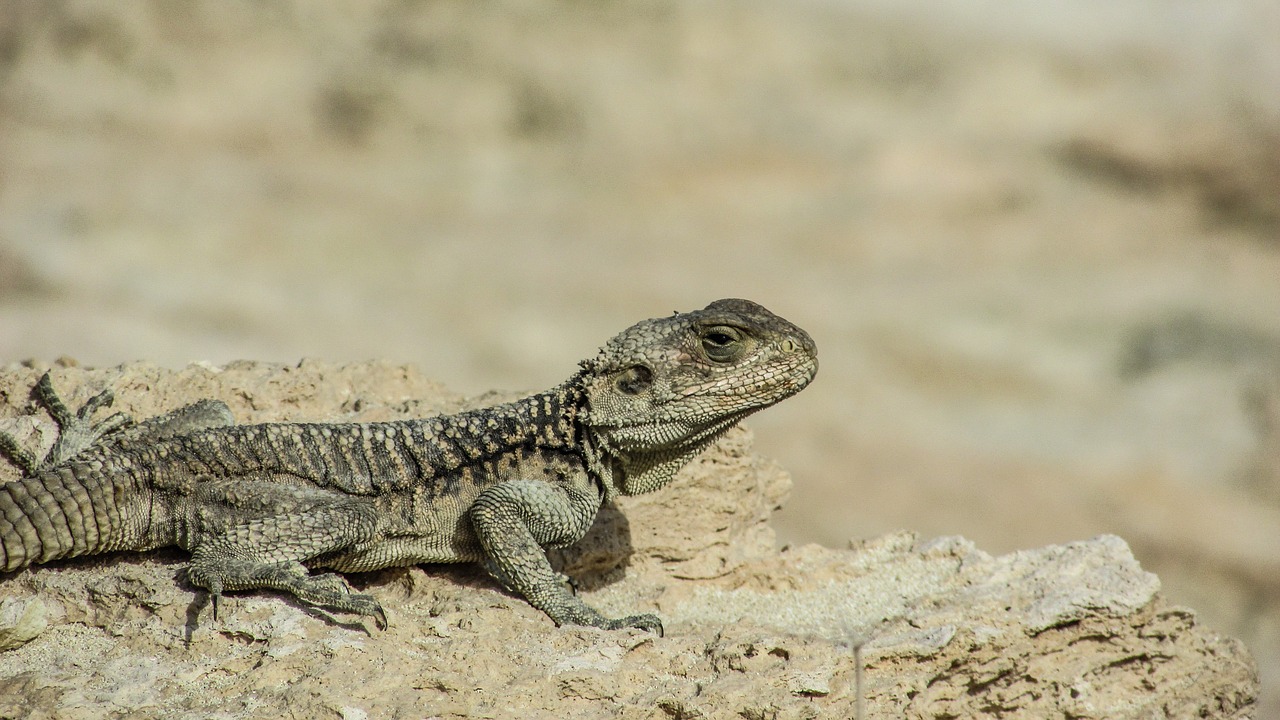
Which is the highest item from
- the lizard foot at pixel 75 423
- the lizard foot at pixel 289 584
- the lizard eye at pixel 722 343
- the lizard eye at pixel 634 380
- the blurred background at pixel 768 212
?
the blurred background at pixel 768 212

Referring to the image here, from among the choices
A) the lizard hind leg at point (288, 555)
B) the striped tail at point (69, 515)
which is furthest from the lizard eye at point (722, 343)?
the striped tail at point (69, 515)

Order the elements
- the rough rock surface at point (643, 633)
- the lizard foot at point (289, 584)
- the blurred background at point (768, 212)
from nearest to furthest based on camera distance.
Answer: the rough rock surface at point (643, 633), the lizard foot at point (289, 584), the blurred background at point (768, 212)

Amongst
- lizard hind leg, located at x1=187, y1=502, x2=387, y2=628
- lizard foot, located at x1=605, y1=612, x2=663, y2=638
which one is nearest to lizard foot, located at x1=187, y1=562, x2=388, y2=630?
lizard hind leg, located at x1=187, y1=502, x2=387, y2=628

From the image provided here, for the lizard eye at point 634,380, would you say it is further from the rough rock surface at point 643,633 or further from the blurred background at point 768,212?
the blurred background at point 768,212

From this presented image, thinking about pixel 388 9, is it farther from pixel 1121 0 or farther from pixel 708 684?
pixel 708 684

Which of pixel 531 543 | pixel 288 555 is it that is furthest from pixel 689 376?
pixel 288 555

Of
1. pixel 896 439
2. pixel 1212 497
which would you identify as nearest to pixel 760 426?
pixel 896 439

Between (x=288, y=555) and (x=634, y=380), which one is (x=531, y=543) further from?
(x=288, y=555)

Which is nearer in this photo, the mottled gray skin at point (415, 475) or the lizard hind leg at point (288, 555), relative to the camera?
the lizard hind leg at point (288, 555)
